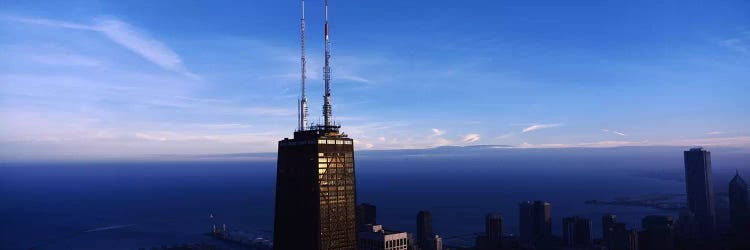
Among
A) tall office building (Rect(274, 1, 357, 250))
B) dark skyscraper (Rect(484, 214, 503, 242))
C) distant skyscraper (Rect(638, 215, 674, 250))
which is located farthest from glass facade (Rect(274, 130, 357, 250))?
distant skyscraper (Rect(638, 215, 674, 250))

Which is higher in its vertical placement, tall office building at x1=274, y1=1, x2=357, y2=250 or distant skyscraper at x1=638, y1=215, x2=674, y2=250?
tall office building at x1=274, y1=1, x2=357, y2=250

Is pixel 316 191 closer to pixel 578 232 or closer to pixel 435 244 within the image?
pixel 435 244

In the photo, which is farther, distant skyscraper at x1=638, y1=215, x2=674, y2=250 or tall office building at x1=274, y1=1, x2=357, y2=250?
distant skyscraper at x1=638, y1=215, x2=674, y2=250

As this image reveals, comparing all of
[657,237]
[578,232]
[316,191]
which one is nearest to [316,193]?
[316,191]

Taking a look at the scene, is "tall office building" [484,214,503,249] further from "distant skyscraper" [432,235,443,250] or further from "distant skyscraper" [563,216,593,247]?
"distant skyscraper" [563,216,593,247]

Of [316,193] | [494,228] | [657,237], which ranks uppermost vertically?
[316,193]

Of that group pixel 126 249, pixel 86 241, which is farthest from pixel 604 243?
pixel 86 241

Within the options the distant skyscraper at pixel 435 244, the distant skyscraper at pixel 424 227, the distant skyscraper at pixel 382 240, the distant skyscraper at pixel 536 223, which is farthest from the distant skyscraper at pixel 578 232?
the distant skyscraper at pixel 382 240

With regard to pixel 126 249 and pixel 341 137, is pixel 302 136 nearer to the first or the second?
pixel 341 137
